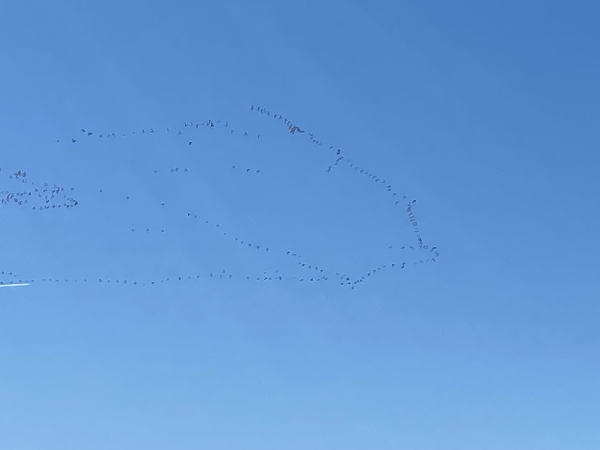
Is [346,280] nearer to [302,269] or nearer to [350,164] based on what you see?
[302,269]

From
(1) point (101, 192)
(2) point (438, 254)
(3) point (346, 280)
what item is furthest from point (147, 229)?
(2) point (438, 254)

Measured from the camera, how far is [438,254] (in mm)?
6789

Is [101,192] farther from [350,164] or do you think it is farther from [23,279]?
[350,164]

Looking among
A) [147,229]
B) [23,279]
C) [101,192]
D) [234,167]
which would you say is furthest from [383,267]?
[23,279]

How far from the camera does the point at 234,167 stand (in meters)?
6.86

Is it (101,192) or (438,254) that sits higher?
(101,192)

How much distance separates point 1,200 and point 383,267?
294 cm

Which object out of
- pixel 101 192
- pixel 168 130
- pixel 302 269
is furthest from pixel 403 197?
pixel 101 192

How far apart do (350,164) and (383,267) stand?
2.71 ft

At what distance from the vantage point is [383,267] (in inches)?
268

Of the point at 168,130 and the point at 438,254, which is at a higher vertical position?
the point at 168,130

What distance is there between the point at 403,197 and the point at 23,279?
292 cm

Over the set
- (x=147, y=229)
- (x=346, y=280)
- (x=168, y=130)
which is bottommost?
(x=346, y=280)

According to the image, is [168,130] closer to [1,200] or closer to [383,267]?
[1,200]
